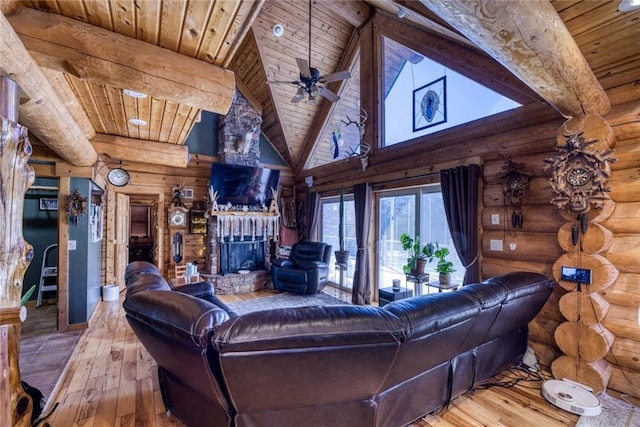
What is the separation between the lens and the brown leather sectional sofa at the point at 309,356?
138 centimetres

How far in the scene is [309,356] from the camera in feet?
4.61

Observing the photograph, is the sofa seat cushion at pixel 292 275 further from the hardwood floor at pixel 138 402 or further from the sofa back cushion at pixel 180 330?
the sofa back cushion at pixel 180 330

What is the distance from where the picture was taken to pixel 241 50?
5.95 metres

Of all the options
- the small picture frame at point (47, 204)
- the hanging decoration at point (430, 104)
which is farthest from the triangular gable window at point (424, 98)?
the small picture frame at point (47, 204)

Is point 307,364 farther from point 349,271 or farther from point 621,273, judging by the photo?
point 349,271

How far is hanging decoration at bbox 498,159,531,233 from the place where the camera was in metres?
3.02

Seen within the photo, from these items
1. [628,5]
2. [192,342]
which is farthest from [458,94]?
[192,342]

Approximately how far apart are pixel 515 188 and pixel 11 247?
4071 mm

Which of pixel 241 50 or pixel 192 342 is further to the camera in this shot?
pixel 241 50

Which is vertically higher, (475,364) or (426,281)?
(426,281)

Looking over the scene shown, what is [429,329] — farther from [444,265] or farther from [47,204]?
[47,204]

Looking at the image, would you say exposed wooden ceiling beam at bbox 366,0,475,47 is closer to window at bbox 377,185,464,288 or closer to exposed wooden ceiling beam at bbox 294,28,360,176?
exposed wooden ceiling beam at bbox 294,28,360,176

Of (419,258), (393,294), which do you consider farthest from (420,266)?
(393,294)

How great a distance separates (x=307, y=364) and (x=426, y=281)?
9.22ft
